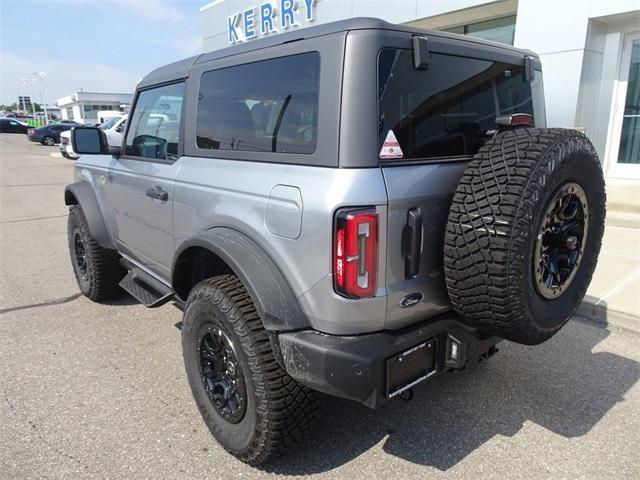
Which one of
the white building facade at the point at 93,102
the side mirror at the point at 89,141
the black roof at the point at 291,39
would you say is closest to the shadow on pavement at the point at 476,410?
the black roof at the point at 291,39

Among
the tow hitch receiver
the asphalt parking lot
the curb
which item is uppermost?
the tow hitch receiver

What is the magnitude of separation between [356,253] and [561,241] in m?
1.04

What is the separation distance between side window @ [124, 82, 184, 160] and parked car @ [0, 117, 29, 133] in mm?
47729

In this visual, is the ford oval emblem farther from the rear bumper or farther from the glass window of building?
the glass window of building

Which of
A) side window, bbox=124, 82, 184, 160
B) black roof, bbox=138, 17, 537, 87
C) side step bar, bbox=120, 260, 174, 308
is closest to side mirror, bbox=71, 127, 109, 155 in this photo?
side window, bbox=124, 82, 184, 160

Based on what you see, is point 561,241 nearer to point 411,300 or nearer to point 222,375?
point 411,300

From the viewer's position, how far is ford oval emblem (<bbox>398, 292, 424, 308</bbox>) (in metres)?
2.02

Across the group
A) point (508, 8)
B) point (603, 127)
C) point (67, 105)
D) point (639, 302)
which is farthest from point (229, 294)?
point (67, 105)

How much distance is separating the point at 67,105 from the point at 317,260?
9167 centimetres

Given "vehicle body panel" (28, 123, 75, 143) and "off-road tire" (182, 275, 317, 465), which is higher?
"vehicle body panel" (28, 123, 75, 143)

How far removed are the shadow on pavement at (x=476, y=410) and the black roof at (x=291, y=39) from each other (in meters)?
2.01

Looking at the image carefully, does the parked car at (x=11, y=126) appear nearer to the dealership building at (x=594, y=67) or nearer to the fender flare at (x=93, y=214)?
the dealership building at (x=594, y=67)

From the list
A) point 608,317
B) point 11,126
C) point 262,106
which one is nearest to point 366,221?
point 262,106

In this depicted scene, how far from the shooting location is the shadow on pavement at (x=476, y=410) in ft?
8.04
